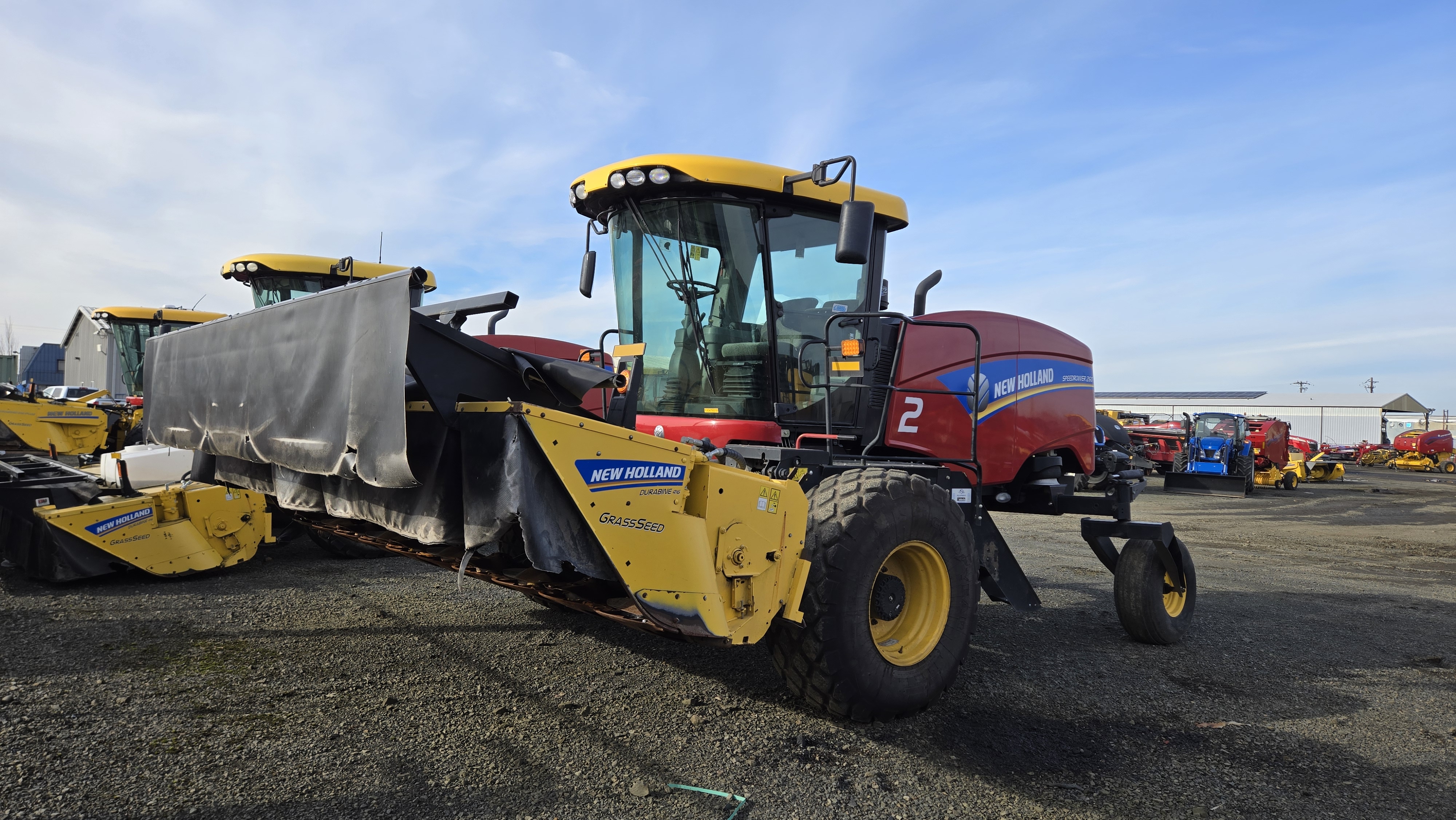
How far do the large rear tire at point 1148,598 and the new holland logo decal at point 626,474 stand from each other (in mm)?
3514

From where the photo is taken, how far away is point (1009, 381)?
5172 millimetres

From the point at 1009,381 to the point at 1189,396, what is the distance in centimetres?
7989

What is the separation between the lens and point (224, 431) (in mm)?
3668

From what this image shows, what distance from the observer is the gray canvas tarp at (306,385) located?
105 inches

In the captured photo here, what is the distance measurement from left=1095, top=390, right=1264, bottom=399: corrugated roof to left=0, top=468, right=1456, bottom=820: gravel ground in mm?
76300

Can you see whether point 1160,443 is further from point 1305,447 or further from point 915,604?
point 915,604

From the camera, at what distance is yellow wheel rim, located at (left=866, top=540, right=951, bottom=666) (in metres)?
3.56

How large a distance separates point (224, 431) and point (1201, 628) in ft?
19.5

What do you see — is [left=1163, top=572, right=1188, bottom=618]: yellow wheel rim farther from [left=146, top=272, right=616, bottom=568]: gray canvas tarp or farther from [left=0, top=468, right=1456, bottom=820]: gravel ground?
[left=146, top=272, right=616, bottom=568]: gray canvas tarp

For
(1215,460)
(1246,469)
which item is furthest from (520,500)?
(1215,460)

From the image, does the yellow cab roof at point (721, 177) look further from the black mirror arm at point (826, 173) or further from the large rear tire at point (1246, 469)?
the large rear tire at point (1246, 469)

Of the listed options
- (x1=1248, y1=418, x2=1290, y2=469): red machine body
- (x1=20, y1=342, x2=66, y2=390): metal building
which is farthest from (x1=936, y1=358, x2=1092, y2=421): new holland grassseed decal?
(x1=20, y1=342, x2=66, y2=390): metal building

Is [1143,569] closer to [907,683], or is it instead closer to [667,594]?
[907,683]

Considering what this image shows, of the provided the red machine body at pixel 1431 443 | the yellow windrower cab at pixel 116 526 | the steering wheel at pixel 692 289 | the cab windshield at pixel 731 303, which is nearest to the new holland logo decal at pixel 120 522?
the yellow windrower cab at pixel 116 526
